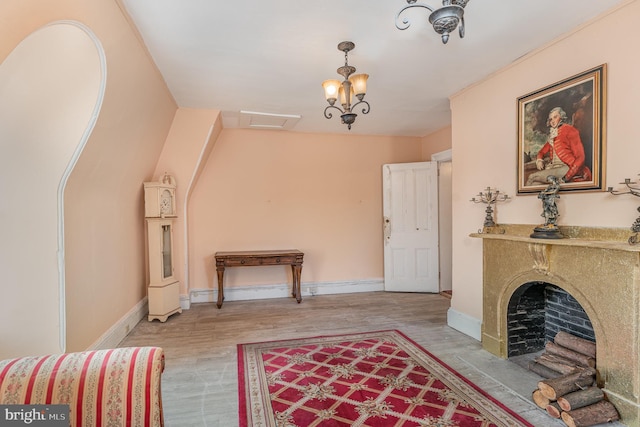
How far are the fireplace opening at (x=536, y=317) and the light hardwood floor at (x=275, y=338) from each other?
0.97 feet

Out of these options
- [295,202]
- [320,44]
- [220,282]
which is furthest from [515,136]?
[220,282]

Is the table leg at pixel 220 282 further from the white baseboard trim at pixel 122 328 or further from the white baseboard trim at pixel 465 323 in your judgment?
the white baseboard trim at pixel 465 323

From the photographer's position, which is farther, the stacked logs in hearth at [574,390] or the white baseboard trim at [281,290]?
the white baseboard trim at [281,290]

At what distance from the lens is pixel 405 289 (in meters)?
5.38

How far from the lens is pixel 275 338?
11.5ft

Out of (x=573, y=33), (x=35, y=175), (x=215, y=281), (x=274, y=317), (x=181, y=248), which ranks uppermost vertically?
(x=573, y=33)

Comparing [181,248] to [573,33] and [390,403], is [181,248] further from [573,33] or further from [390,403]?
[573,33]

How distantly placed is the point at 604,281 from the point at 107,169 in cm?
399

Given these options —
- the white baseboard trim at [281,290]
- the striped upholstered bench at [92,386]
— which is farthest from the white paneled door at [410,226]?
the striped upholstered bench at [92,386]

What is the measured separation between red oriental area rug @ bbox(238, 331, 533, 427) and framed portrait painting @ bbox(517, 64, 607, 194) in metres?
1.72

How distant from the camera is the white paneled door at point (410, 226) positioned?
211 inches

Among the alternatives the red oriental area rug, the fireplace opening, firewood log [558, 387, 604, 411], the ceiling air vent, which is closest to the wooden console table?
the red oriental area rug

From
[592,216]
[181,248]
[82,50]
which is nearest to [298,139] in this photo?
[181,248]

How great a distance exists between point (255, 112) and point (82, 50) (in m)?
2.28
